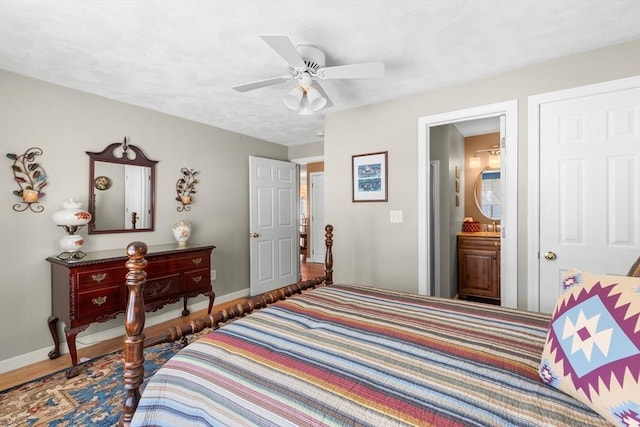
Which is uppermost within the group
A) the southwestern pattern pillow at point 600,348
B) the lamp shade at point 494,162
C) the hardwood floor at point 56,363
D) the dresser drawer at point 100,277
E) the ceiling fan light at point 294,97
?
the ceiling fan light at point 294,97

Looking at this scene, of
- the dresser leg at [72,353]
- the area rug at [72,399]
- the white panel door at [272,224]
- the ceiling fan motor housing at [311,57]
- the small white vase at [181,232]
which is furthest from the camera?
the white panel door at [272,224]

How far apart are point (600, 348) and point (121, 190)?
3570 millimetres

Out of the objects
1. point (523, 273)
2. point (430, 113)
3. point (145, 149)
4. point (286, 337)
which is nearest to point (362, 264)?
point (523, 273)

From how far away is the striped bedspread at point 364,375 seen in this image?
762 mm

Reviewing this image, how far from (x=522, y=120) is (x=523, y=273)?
1.21 m

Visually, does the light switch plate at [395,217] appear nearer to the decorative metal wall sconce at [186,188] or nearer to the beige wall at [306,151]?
the beige wall at [306,151]

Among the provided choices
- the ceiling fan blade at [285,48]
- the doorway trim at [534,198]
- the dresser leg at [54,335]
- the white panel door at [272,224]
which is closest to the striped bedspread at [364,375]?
the doorway trim at [534,198]

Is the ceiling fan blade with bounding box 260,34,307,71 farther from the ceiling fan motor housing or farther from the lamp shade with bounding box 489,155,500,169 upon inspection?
the lamp shade with bounding box 489,155,500,169

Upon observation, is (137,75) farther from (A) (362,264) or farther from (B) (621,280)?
(B) (621,280)

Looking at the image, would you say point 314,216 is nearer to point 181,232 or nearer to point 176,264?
point 181,232

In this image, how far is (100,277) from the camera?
7.95 feet

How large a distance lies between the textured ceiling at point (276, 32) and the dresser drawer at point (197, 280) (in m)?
1.80

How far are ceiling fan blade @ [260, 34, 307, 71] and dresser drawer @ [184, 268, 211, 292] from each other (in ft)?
7.58

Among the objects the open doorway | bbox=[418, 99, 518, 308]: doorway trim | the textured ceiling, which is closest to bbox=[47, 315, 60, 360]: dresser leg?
the textured ceiling
